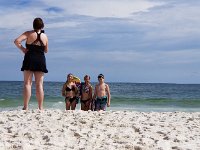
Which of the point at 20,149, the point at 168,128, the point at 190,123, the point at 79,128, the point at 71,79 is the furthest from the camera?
the point at 71,79

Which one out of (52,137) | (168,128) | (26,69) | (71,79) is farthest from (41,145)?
(71,79)

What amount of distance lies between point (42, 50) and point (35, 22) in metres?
0.53

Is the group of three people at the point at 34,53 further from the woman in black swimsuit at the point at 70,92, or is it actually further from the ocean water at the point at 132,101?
the ocean water at the point at 132,101

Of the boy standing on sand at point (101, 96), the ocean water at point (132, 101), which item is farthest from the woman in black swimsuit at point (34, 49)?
the ocean water at point (132, 101)

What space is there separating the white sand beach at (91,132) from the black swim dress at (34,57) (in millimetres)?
851

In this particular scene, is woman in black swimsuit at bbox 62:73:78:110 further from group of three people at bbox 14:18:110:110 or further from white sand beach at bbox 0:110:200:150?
group of three people at bbox 14:18:110:110

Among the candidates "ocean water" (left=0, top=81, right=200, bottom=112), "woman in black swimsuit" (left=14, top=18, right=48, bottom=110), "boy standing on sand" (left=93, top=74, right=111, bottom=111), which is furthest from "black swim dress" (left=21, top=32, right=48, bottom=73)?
"ocean water" (left=0, top=81, right=200, bottom=112)

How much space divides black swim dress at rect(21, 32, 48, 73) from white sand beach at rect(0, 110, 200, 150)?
0.85 meters

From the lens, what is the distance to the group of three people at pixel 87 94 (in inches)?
412

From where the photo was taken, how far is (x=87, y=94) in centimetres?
1046

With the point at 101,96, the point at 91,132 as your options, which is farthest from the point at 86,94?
the point at 91,132

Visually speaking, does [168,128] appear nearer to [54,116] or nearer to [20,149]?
[54,116]

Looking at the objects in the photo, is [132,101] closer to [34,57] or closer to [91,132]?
[34,57]

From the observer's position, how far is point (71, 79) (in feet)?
35.0
